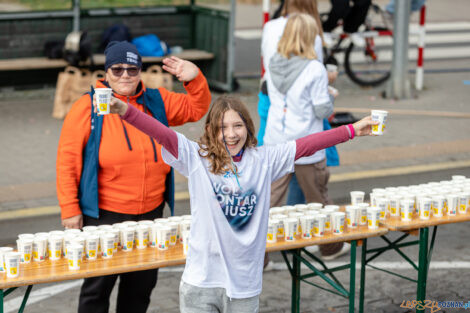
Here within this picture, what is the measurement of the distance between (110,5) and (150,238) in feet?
31.5

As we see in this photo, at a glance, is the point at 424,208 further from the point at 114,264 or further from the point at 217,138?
the point at 114,264

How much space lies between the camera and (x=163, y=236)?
17.1ft

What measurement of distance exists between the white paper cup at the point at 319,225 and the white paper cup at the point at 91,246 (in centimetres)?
143

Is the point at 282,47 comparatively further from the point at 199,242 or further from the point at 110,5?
the point at 110,5

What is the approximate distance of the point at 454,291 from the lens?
22.3 feet

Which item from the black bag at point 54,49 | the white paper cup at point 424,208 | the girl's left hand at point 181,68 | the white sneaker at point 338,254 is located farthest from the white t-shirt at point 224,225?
the black bag at point 54,49

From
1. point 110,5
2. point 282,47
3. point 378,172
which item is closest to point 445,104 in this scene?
point 378,172

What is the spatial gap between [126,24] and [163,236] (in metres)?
9.60

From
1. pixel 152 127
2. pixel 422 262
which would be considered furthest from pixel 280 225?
pixel 152 127

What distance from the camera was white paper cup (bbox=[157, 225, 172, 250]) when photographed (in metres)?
5.19

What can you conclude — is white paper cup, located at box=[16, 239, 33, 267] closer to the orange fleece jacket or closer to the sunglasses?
the orange fleece jacket

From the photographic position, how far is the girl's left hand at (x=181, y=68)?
205 inches

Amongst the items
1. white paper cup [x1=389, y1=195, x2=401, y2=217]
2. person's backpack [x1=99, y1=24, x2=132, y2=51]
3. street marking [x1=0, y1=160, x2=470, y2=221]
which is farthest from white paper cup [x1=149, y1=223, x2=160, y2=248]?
person's backpack [x1=99, y1=24, x2=132, y2=51]

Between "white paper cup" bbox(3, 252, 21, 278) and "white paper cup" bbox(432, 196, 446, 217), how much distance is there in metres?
2.88
